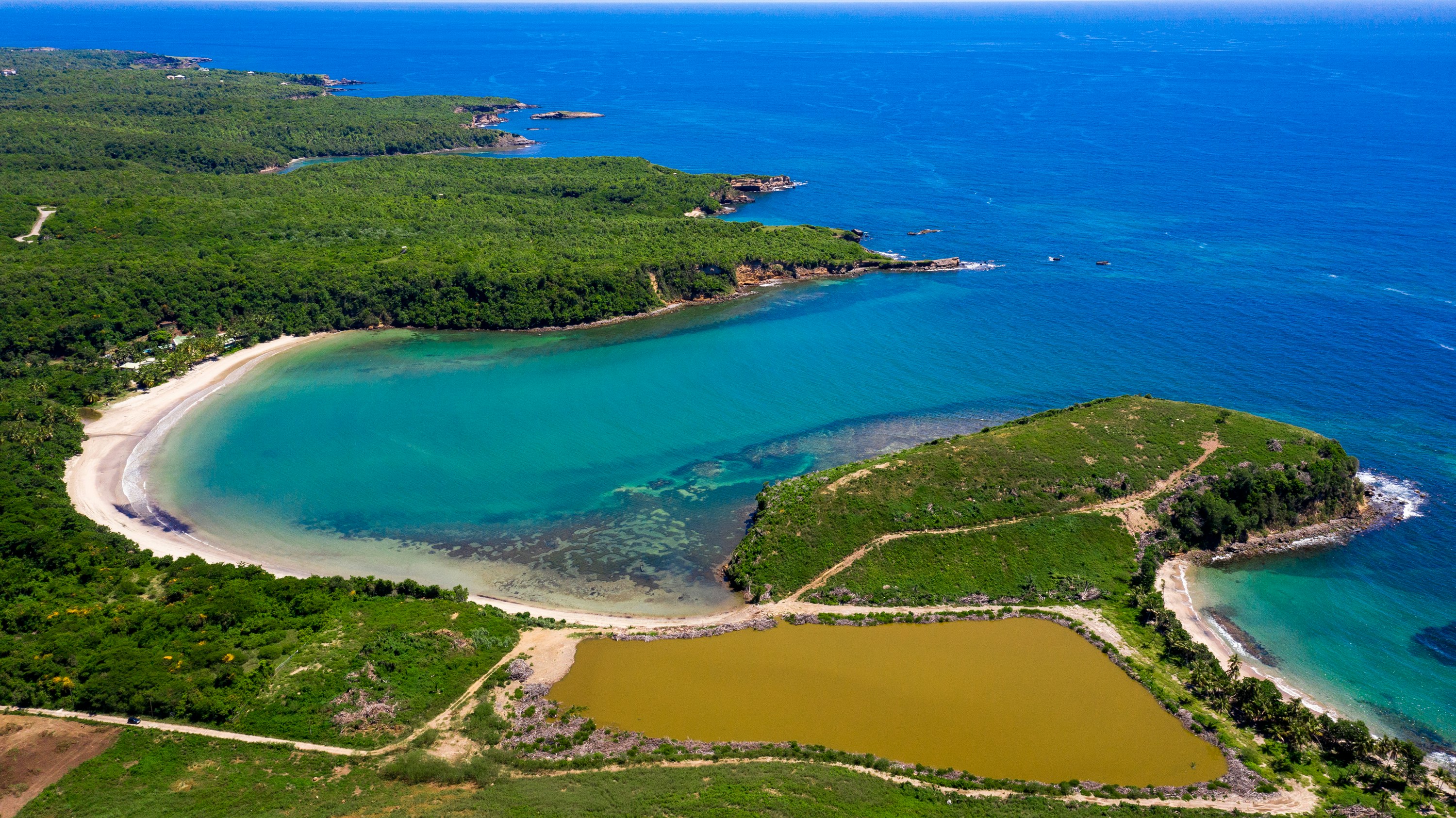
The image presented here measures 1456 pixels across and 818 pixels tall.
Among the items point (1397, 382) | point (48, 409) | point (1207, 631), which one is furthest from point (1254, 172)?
point (48, 409)

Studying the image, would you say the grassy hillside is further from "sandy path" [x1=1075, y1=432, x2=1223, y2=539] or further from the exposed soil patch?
the exposed soil patch

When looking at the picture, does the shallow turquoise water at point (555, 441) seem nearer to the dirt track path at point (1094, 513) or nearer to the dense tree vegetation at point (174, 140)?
the dirt track path at point (1094, 513)

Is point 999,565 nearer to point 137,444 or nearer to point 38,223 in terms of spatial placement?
point 137,444

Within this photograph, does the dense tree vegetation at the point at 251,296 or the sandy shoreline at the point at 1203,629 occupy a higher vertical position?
the dense tree vegetation at the point at 251,296

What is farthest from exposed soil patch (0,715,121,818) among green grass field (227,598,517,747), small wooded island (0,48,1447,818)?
green grass field (227,598,517,747)

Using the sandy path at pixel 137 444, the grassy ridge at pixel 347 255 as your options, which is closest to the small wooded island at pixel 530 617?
the grassy ridge at pixel 347 255
